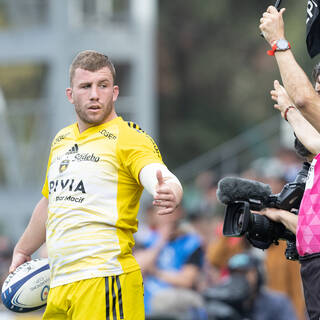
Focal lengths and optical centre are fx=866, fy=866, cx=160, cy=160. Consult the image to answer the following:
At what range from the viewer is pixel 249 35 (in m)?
31.9

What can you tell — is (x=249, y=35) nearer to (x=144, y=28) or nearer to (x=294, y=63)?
(x=144, y=28)

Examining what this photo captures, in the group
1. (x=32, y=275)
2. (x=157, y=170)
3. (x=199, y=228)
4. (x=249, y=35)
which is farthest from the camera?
(x=249, y=35)

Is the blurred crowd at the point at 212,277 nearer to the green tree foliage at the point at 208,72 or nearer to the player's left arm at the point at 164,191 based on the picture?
the player's left arm at the point at 164,191

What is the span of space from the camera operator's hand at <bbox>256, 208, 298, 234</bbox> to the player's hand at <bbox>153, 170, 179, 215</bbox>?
3.13 ft

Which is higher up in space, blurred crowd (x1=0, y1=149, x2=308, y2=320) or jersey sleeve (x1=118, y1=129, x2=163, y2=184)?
jersey sleeve (x1=118, y1=129, x2=163, y2=184)

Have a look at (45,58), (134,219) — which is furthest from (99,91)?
(45,58)

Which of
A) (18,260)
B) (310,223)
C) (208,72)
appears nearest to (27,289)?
(18,260)

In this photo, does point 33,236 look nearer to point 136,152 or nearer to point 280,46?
point 136,152

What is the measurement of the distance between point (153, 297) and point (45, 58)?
1063cm

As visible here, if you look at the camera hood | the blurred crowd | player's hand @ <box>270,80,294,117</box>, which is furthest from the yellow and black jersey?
the blurred crowd

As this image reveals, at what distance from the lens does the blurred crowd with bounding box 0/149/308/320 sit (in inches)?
326

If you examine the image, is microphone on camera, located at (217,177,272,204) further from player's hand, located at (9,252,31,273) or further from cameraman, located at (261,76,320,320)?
player's hand, located at (9,252,31,273)

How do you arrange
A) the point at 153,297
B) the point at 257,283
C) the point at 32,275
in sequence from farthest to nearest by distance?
1. the point at 153,297
2. the point at 257,283
3. the point at 32,275

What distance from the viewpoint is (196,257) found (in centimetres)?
931
